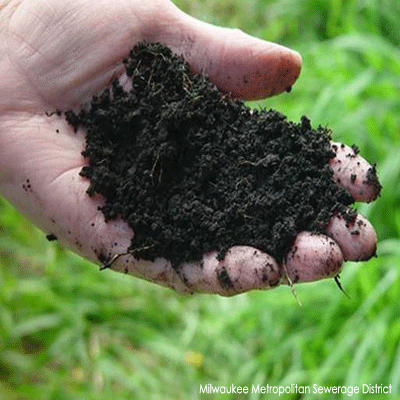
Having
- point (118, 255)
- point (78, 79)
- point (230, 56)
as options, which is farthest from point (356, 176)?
point (78, 79)

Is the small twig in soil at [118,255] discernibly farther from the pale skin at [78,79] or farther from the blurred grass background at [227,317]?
the blurred grass background at [227,317]

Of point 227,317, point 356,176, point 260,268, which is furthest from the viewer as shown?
point 227,317

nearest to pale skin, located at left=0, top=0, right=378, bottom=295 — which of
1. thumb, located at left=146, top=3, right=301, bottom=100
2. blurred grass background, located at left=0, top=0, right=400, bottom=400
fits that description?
thumb, located at left=146, top=3, right=301, bottom=100

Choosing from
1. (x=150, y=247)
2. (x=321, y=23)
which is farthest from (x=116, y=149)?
(x=321, y=23)

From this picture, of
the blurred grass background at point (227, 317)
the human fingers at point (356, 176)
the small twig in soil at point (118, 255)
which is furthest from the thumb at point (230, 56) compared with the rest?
the blurred grass background at point (227, 317)

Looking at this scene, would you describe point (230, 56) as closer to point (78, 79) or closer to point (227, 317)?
point (78, 79)

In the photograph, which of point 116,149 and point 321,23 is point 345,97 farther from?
point 116,149

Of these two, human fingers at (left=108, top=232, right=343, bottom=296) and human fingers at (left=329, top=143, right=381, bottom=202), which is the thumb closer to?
human fingers at (left=329, top=143, right=381, bottom=202)
